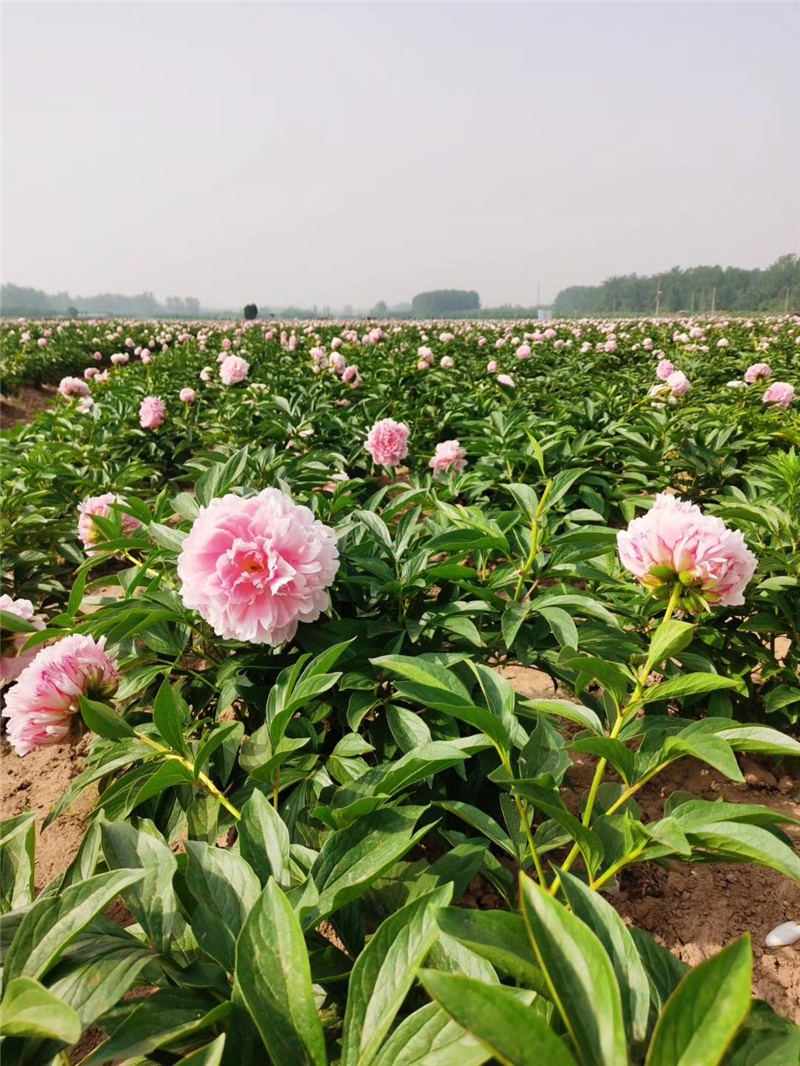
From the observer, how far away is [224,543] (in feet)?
3.04

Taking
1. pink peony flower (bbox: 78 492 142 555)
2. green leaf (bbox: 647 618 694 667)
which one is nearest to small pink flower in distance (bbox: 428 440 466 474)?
pink peony flower (bbox: 78 492 142 555)

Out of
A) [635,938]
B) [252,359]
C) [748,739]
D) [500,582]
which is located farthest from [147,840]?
[252,359]

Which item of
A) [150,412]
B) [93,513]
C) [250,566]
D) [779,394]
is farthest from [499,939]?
[779,394]

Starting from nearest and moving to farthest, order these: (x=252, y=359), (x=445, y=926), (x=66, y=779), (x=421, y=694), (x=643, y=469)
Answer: (x=445, y=926)
(x=421, y=694)
(x=66, y=779)
(x=643, y=469)
(x=252, y=359)

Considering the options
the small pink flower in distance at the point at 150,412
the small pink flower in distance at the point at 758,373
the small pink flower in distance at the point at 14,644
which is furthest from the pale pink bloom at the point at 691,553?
the small pink flower in distance at the point at 758,373

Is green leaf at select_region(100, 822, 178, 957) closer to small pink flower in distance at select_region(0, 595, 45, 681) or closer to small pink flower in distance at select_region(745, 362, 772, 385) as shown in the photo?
small pink flower in distance at select_region(0, 595, 45, 681)

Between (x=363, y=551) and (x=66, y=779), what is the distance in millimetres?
1050

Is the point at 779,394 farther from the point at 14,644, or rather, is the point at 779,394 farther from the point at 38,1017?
the point at 38,1017

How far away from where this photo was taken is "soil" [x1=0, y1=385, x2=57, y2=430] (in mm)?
7967

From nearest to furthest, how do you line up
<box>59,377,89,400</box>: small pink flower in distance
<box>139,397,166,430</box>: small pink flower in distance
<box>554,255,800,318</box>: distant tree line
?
1. <box>139,397,166,430</box>: small pink flower in distance
2. <box>59,377,89,400</box>: small pink flower in distance
3. <box>554,255,800,318</box>: distant tree line

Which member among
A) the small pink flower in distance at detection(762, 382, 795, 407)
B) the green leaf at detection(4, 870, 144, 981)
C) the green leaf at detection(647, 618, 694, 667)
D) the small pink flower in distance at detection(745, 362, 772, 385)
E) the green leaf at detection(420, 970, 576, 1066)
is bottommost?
the green leaf at detection(4, 870, 144, 981)

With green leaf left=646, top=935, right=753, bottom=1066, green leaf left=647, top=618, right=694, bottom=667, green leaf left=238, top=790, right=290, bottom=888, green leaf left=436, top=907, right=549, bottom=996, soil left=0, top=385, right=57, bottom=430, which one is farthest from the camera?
soil left=0, top=385, right=57, bottom=430

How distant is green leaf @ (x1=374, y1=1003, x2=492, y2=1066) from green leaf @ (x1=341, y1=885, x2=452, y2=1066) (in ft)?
0.04

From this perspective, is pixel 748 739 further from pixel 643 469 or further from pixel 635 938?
pixel 643 469
